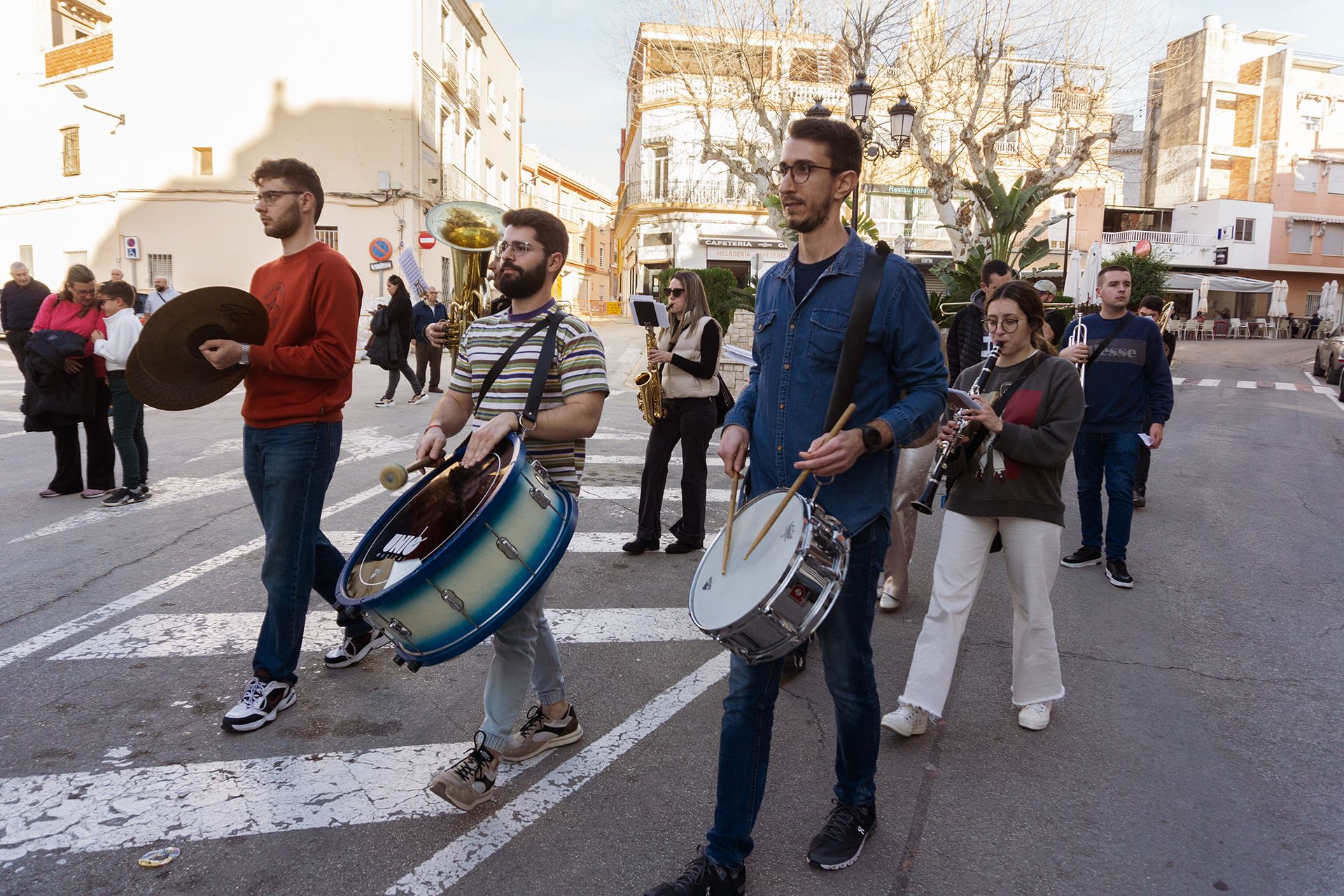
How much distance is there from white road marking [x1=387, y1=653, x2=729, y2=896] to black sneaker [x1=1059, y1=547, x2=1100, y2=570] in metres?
3.30

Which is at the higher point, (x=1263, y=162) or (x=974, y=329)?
(x=1263, y=162)

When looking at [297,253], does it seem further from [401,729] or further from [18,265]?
[18,265]

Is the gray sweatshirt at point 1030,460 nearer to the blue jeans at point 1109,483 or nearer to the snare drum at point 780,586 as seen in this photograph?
the snare drum at point 780,586

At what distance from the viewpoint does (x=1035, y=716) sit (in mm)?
3742

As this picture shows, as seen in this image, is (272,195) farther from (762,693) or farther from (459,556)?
(762,693)

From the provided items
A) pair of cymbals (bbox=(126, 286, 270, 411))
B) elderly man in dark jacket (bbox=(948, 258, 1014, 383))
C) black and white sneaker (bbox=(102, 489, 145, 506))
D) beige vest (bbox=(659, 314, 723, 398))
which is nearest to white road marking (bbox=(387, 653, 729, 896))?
pair of cymbals (bbox=(126, 286, 270, 411))

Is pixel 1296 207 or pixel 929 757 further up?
pixel 1296 207

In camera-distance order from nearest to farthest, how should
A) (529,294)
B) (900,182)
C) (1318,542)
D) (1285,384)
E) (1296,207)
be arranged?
(529,294) → (1318,542) → (1285,384) → (900,182) → (1296,207)

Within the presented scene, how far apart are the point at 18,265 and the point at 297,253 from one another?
941 centimetres

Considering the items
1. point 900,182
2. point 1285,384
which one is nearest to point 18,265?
point 1285,384

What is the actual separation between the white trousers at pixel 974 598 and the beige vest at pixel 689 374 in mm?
2852

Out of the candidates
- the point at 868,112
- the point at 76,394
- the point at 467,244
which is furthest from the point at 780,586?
the point at 868,112

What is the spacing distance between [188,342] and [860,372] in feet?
7.98

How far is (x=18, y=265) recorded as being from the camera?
10602 mm
